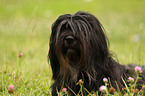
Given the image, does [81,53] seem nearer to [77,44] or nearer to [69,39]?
[77,44]

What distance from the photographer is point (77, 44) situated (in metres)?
3.28

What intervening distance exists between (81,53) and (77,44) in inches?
5.0

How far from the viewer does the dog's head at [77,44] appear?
3.30 metres

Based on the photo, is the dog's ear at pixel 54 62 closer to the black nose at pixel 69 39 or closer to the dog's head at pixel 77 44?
the dog's head at pixel 77 44

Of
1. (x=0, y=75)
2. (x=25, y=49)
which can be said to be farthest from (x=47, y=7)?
(x=0, y=75)

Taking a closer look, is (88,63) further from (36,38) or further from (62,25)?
(36,38)

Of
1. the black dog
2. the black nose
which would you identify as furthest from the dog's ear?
the black nose

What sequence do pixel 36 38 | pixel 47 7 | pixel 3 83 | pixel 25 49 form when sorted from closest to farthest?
pixel 3 83 → pixel 25 49 → pixel 36 38 → pixel 47 7

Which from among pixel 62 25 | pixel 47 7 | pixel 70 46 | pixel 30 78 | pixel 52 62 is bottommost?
pixel 30 78

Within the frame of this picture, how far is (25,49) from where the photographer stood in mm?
9000

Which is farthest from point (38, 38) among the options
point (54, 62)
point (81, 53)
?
point (81, 53)

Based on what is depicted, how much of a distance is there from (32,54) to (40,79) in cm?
343

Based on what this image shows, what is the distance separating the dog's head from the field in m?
0.59

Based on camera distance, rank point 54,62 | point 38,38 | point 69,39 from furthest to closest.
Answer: point 38,38, point 54,62, point 69,39
